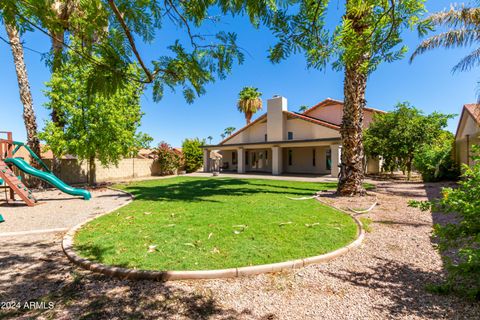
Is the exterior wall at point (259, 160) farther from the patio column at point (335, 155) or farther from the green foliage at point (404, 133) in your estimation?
the green foliage at point (404, 133)

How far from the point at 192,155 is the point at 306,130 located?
1449cm

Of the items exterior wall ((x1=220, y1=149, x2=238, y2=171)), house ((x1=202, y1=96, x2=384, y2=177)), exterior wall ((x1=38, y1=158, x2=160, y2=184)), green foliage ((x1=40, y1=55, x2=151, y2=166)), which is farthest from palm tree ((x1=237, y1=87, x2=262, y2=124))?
green foliage ((x1=40, y1=55, x2=151, y2=166))

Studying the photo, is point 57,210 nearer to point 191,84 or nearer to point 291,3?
point 191,84

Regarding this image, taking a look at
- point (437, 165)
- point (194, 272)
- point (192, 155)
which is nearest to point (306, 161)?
point (437, 165)

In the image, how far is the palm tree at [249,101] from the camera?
117 ft

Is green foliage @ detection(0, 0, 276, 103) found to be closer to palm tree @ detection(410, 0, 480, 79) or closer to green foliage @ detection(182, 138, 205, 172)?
palm tree @ detection(410, 0, 480, 79)

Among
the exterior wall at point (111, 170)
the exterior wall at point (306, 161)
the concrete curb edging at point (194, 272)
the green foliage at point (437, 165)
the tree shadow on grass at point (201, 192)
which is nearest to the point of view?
the concrete curb edging at point (194, 272)

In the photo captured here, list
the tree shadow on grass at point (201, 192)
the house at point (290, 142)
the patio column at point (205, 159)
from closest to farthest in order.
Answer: the tree shadow on grass at point (201, 192) → the house at point (290, 142) → the patio column at point (205, 159)

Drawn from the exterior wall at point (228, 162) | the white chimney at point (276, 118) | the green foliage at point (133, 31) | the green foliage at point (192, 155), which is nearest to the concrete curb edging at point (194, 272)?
the green foliage at point (133, 31)

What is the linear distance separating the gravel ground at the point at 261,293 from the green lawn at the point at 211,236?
399mm

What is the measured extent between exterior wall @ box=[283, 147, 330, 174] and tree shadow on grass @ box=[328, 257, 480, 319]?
19997 millimetres

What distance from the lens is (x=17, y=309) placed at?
9.20 ft

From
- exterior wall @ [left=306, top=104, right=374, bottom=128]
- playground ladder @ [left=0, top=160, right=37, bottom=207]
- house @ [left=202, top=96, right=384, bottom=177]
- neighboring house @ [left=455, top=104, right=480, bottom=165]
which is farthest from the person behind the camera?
exterior wall @ [left=306, top=104, right=374, bottom=128]

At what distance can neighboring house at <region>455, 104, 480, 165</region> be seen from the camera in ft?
42.6
